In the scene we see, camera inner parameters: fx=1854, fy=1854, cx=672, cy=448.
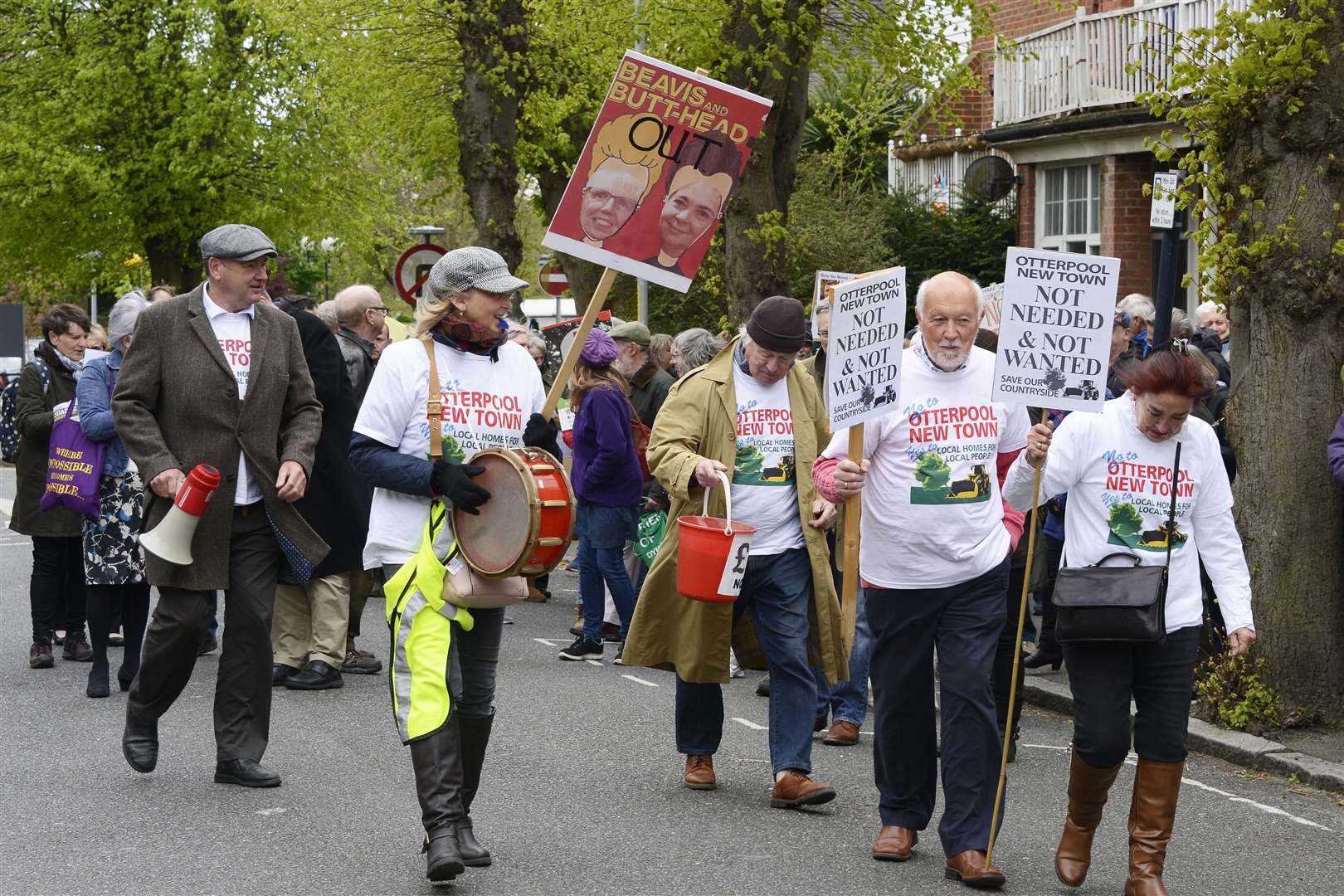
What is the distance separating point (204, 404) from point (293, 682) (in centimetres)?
278

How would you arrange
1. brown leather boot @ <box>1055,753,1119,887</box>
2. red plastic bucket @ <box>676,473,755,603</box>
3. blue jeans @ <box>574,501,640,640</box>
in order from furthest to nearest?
blue jeans @ <box>574,501,640,640</box> → red plastic bucket @ <box>676,473,755,603</box> → brown leather boot @ <box>1055,753,1119,887</box>

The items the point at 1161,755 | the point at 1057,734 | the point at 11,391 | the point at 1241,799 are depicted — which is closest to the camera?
the point at 1161,755

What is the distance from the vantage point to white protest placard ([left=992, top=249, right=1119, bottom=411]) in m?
5.99

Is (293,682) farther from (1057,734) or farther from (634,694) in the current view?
(1057,734)

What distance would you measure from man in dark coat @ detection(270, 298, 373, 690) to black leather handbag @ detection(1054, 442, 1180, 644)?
4893 millimetres

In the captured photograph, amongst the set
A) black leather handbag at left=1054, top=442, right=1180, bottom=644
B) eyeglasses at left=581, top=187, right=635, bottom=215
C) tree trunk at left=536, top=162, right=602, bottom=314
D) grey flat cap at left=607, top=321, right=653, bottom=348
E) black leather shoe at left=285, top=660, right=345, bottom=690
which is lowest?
black leather shoe at left=285, top=660, right=345, bottom=690

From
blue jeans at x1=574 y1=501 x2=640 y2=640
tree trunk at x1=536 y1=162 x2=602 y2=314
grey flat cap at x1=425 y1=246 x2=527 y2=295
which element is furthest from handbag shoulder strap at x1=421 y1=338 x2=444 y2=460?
tree trunk at x1=536 y1=162 x2=602 y2=314

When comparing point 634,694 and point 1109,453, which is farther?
point 634,694

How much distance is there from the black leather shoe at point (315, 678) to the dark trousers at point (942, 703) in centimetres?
415

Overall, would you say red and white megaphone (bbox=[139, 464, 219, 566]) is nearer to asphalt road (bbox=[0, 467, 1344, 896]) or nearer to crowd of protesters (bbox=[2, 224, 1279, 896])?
crowd of protesters (bbox=[2, 224, 1279, 896])

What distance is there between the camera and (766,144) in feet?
48.4

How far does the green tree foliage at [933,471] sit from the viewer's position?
20.2 ft

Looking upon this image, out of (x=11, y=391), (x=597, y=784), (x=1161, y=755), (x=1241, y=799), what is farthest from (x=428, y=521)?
(x=11, y=391)

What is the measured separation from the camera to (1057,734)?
880cm
